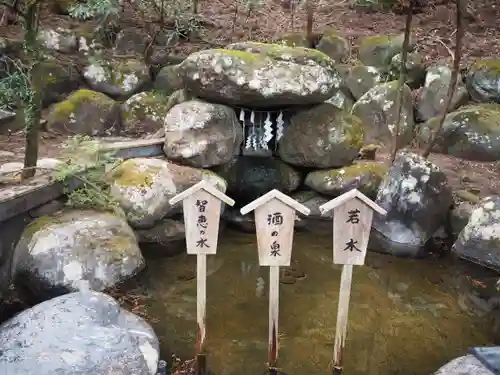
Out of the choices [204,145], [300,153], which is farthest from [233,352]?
[300,153]

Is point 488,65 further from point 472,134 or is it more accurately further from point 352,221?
point 352,221

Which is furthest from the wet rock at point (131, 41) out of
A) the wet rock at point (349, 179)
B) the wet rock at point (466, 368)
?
the wet rock at point (466, 368)

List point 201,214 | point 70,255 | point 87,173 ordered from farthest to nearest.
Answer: point 87,173
point 70,255
point 201,214

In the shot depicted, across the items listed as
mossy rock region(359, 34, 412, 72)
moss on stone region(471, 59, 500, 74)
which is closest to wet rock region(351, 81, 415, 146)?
mossy rock region(359, 34, 412, 72)

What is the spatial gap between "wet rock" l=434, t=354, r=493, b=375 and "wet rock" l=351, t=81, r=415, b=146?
21.9ft

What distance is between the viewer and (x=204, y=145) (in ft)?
27.5

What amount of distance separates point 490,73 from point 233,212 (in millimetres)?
6301

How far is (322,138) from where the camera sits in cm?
901

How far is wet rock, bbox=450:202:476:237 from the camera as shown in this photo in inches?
328

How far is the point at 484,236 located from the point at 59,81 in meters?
8.46

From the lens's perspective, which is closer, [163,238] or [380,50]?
[163,238]

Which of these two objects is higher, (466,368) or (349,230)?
(349,230)

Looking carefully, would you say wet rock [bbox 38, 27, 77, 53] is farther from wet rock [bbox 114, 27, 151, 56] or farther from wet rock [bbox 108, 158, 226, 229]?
wet rock [bbox 108, 158, 226, 229]

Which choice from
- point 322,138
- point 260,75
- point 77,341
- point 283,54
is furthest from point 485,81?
point 77,341
